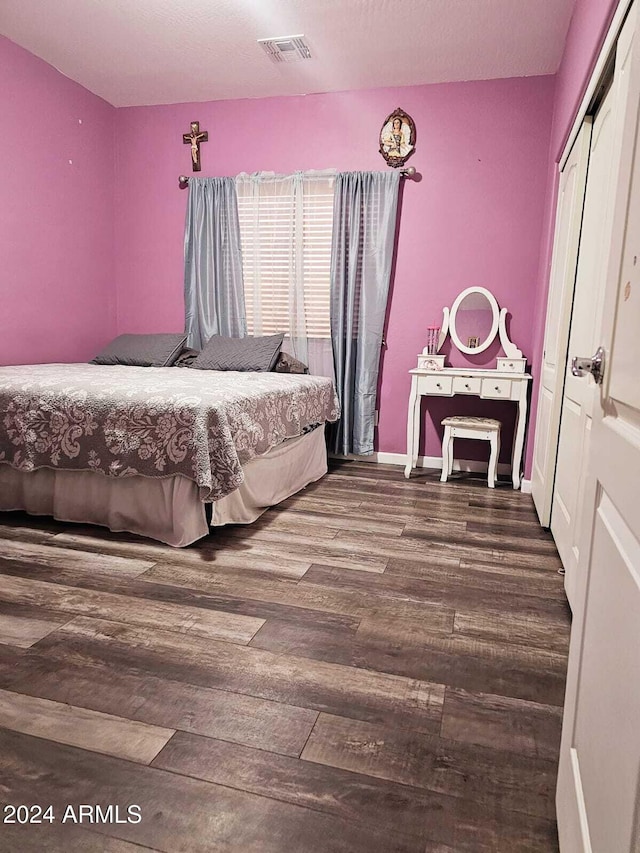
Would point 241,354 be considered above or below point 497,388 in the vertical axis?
above

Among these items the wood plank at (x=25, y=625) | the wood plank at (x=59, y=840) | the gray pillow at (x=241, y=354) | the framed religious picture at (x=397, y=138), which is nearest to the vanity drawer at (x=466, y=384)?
the gray pillow at (x=241, y=354)

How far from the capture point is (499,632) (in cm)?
187

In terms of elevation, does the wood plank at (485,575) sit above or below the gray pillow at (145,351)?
below

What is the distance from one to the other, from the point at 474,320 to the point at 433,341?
1.07 ft

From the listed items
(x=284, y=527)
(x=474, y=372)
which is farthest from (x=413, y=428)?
(x=284, y=527)

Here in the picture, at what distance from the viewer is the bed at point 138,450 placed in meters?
2.47

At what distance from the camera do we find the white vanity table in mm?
3766

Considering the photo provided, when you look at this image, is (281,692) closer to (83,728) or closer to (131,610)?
(83,728)

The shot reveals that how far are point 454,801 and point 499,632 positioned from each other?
774mm

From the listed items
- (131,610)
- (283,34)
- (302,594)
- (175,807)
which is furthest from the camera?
(283,34)

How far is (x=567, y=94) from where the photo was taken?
302 cm

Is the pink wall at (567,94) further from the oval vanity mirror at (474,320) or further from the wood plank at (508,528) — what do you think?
the wood plank at (508,528)

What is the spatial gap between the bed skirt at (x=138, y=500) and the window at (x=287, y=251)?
1.66m

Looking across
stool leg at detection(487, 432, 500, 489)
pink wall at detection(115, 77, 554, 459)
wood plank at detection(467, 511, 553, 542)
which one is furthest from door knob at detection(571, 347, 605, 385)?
pink wall at detection(115, 77, 554, 459)
